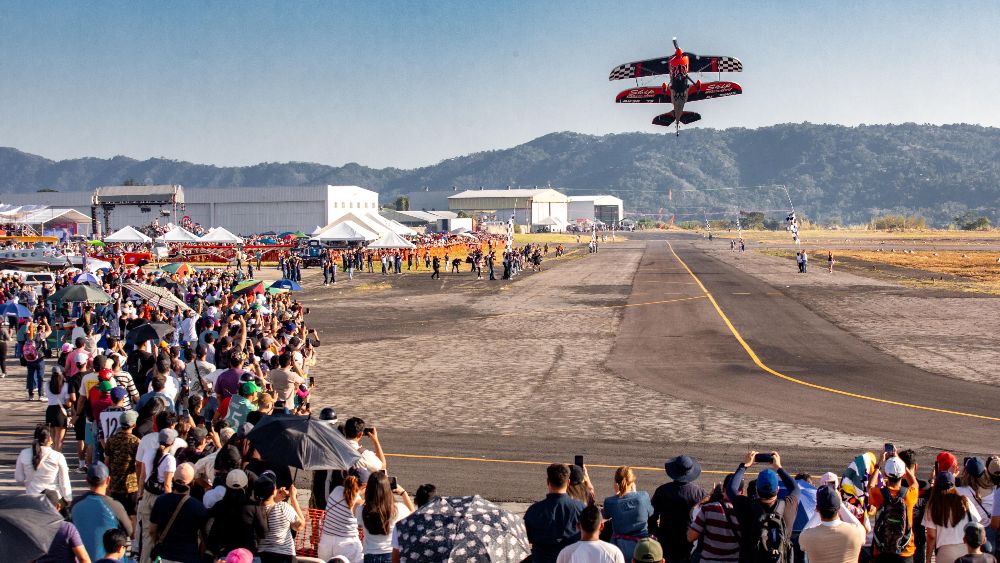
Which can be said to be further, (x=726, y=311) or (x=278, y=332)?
(x=726, y=311)

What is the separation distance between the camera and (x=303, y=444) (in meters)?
8.95

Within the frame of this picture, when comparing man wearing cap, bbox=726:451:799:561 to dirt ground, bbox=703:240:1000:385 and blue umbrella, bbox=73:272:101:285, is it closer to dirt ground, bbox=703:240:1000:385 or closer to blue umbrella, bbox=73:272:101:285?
dirt ground, bbox=703:240:1000:385

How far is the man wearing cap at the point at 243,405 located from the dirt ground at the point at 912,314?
58.7ft

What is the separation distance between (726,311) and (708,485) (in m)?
26.8

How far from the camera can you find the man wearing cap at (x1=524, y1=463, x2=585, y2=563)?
7184mm

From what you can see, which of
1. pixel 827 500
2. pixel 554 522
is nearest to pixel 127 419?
pixel 554 522

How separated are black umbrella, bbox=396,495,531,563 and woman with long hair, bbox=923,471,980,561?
3820 mm

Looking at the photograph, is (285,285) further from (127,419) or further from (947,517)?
(947,517)

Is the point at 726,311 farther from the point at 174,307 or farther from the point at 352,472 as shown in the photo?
the point at 352,472

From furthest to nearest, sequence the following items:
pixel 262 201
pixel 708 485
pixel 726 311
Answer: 1. pixel 262 201
2. pixel 726 311
3. pixel 708 485

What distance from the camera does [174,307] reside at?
961 inches

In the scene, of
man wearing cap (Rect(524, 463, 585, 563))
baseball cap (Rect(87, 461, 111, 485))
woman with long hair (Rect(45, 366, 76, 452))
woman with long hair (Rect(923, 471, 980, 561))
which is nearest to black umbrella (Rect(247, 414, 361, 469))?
baseball cap (Rect(87, 461, 111, 485))

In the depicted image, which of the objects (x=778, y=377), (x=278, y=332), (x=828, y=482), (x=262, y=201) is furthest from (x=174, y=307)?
(x=262, y=201)

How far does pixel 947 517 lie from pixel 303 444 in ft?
20.1
